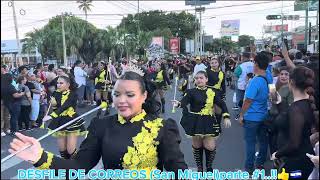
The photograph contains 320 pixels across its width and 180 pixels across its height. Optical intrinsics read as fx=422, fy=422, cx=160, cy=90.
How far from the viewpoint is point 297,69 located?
3.69 m

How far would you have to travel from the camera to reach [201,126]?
6219 millimetres

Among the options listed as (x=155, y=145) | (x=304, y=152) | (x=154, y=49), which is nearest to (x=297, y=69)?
(x=304, y=152)

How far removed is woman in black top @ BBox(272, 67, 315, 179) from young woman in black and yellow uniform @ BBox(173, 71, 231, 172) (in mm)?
2501

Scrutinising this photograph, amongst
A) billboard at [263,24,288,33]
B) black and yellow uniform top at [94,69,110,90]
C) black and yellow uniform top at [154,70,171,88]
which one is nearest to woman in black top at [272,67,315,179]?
black and yellow uniform top at [154,70,171,88]

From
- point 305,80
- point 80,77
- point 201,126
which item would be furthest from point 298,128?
point 80,77

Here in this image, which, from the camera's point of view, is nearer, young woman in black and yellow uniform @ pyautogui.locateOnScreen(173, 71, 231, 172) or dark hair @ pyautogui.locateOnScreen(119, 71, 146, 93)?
dark hair @ pyautogui.locateOnScreen(119, 71, 146, 93)

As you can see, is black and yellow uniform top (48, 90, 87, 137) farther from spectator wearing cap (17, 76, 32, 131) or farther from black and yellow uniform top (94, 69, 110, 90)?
black and yellow uniform top (94, 69, 110, 90)

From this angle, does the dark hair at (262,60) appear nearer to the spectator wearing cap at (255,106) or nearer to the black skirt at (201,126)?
the spectator wearing cap at (255,106)

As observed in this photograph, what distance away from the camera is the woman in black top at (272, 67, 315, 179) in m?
3.47

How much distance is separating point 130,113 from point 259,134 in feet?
12.8

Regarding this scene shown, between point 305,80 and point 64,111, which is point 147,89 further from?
point 64,111

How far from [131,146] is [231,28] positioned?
68771mm

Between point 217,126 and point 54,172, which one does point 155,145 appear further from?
point 217,126

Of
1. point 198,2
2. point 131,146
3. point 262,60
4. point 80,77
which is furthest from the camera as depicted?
point 198,2
